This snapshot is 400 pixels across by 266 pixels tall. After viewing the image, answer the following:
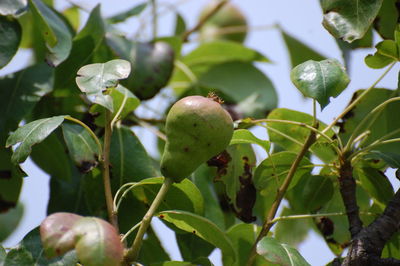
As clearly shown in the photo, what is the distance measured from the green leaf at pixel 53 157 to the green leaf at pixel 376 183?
0.59m

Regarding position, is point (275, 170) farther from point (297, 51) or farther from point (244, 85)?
point (297, 51)

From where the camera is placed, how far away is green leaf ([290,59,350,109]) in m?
0.97

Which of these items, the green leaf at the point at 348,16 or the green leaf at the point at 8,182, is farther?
the green leaf at the point at 8,182

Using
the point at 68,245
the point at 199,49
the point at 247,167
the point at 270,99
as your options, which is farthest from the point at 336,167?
the point at 199,49

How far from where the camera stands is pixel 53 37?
1302 mm

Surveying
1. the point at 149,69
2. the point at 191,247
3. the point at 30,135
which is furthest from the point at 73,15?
the point at 30,135

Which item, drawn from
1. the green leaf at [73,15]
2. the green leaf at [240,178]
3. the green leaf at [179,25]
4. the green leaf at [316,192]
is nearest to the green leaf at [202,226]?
the green leaf at [240,178]

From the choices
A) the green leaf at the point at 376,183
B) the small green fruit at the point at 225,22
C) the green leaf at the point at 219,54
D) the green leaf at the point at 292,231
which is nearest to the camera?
the green leaf at the point at 376,183

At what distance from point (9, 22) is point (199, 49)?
83 cm

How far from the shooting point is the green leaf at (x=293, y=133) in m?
1.20

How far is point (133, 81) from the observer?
5.04ft

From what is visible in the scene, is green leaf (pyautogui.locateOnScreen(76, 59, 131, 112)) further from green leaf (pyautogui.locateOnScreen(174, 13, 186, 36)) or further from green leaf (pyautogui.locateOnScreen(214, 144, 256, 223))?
green leaf (pyautogui.locateOnScreen(174, 13, 186, 36))

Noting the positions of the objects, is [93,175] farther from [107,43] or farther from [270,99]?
[270,99]

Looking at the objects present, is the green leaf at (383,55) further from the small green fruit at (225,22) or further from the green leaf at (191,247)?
the small green fruit at (225,22)
